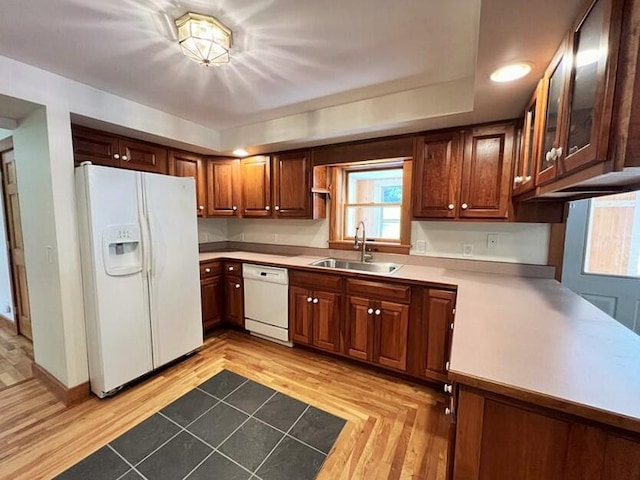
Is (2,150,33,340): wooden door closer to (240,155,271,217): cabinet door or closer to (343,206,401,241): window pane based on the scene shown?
(240,155,271,217): cabinet door

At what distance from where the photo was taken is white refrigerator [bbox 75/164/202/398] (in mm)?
2037

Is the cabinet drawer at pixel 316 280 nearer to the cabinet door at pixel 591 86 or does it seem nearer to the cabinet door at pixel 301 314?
the cabinet door at pixel 301 314

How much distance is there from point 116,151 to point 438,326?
3124mm

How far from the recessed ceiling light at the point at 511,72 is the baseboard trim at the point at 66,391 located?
135 inches

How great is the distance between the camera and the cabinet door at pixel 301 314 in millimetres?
2760

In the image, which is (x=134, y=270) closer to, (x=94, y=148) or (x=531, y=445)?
(x=94, y=148)

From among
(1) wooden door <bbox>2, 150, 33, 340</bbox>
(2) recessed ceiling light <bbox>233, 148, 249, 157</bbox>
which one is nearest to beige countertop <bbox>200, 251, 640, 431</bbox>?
(2) recessed ceiling light <bbox>233, 148, 249, 157</bbox>

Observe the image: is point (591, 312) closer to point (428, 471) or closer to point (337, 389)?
point (428, 471)

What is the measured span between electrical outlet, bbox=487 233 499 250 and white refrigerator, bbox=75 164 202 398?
2.66 m

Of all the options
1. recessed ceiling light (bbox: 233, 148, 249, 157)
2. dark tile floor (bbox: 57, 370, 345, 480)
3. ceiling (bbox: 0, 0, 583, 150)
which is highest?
ceiling (bbox: 0, 0, 583, 150)

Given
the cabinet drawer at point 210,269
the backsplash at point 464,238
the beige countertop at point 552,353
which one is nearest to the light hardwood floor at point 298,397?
the cabinet drawer at point 210,269

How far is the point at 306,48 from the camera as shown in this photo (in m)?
1.63

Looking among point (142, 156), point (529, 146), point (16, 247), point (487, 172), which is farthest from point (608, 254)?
point (16, 247)

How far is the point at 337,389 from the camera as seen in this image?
2.27m
